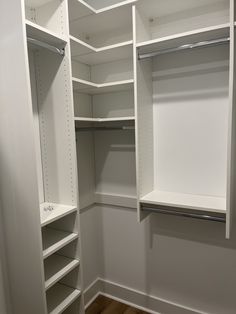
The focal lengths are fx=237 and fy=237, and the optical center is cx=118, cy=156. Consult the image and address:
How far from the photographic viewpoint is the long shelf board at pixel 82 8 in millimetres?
1662

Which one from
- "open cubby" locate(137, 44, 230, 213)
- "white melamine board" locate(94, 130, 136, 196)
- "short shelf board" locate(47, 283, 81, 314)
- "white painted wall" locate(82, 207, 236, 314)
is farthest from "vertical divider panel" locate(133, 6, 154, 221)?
"short shelf board" locate(47, 283, 81, 314)

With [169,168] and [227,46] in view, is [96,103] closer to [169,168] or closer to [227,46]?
[169,168]

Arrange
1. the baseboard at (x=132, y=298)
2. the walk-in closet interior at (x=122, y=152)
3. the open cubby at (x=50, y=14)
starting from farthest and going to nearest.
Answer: the baseboard at (x=132, y=298)
the open cubby at (x=50, y=14)
the walk-in closet interior at (x=122, y=152)

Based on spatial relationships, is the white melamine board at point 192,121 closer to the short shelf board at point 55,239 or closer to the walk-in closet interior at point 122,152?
the walk-in closet interior at point 122,152

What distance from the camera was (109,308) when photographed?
2.31 metres

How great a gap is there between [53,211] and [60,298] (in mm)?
636

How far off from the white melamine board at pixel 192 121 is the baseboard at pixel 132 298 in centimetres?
107

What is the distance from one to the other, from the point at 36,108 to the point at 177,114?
1.09 metres

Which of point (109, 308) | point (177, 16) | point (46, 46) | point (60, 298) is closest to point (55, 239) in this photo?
point (60, 298)

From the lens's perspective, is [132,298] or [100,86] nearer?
[100,86]

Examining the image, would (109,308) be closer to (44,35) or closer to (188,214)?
(188,214)

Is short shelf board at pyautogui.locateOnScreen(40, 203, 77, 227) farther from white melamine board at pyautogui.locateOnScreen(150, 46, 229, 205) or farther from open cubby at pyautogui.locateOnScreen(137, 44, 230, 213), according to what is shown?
white melamine board at pyautogui.locateOnScreen(150, 46, 229, 205)

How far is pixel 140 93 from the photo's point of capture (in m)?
1.81

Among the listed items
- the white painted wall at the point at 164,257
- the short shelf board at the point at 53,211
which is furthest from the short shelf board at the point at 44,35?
the white painted wall at the point at 164,257
